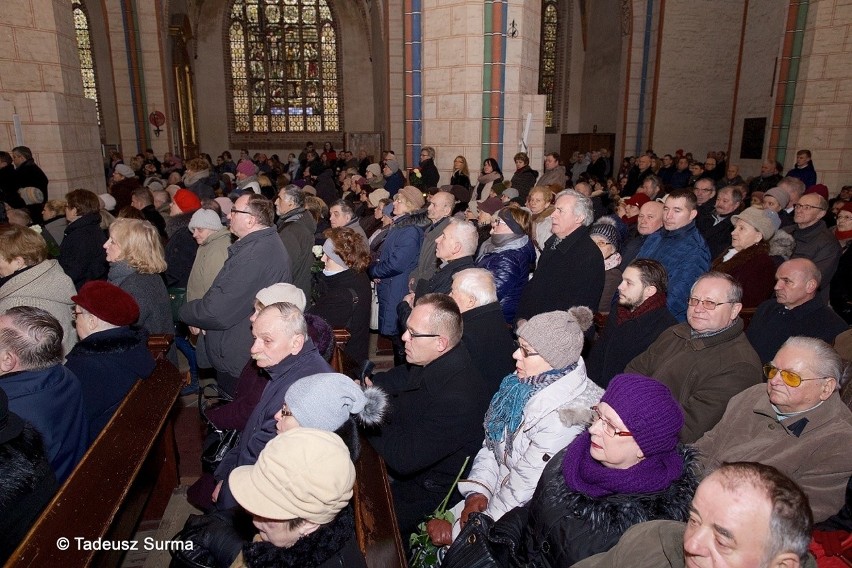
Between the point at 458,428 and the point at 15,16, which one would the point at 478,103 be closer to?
the point at 15,16

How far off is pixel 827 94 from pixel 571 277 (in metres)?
8.16

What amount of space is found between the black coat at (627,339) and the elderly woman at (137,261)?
2914 mm

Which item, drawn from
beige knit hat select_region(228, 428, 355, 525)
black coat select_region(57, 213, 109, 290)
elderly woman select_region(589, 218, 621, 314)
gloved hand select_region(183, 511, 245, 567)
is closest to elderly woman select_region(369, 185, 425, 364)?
elderly woman select_region(589, 218, 621, 314)

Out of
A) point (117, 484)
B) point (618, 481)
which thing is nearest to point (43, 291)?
point (117, 484)

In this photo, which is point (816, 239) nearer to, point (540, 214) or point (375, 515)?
point (540, 214)

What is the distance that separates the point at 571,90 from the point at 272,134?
35.3ft

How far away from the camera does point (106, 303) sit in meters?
2.90

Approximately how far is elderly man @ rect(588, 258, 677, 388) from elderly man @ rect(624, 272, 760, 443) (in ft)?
0.95

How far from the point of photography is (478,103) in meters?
8.30

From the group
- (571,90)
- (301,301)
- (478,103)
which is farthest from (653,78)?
(301,301)

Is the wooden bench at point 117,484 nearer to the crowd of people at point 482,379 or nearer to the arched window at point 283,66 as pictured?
the crowd of people at point 482,379

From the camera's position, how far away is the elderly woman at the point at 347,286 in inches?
153

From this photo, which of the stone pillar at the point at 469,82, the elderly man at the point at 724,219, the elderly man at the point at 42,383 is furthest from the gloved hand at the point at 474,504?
the stone pillar at the point at 469,82

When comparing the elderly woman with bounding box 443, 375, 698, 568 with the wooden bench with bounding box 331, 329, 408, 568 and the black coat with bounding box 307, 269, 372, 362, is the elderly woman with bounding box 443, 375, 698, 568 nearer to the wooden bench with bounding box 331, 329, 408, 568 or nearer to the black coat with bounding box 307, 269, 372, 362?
the wooden bench with bounding box 331, 329, 408, 568
